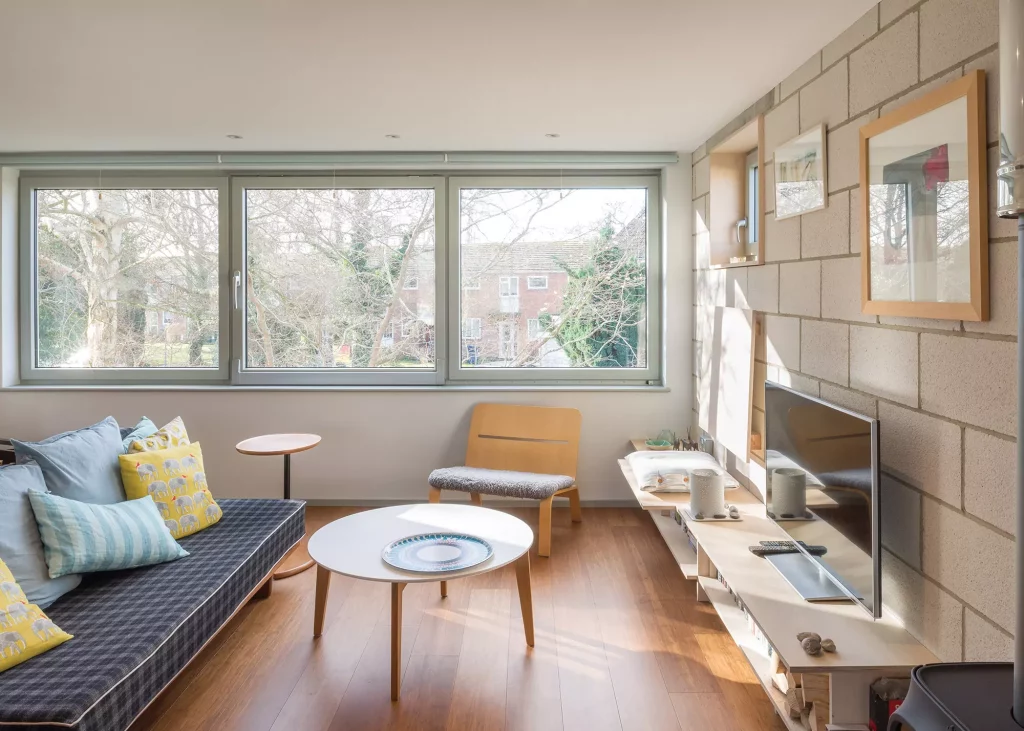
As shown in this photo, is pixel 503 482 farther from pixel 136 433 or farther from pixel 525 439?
pixel 136 433

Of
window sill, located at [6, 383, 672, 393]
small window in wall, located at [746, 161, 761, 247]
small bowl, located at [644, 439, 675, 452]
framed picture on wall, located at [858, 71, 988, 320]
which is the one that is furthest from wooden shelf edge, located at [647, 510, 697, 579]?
small window in wall, located at [746, 161, 761, 247]

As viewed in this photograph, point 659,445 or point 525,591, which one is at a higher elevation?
point 659,445

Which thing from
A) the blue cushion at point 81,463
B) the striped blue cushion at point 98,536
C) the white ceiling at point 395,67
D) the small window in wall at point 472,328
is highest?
the white ceiling at point 395,67

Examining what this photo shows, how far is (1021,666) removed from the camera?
1102 millimetres

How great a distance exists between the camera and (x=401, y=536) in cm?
283

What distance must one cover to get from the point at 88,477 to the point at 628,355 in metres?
3.23

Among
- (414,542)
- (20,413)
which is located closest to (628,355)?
(414,542)

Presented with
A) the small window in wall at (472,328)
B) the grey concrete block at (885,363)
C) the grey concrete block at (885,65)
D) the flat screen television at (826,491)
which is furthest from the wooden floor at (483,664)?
the grey concrete block at (885,65)

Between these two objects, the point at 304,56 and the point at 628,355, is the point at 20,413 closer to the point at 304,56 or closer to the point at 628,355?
the point at 304,56

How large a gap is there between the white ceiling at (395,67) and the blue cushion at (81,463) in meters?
1.51

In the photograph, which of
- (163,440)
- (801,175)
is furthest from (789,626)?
(163,440)

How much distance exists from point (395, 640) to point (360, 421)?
236 cm

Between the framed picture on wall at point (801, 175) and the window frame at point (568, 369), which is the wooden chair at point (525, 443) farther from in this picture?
the framed picture on wall at point (801, 175)

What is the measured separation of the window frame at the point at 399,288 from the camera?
4.71 meters
